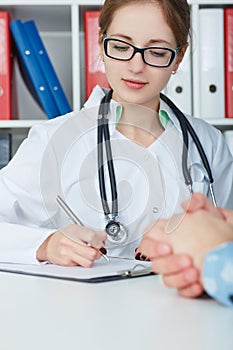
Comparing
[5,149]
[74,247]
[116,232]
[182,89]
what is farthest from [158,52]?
[5,149]

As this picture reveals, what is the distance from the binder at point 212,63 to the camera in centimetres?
199

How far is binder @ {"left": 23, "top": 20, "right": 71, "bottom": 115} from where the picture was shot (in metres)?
1.98

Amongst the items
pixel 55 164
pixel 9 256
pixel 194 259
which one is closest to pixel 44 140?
pixel 55 164

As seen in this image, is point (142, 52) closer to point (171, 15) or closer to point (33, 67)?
point (171, 15)

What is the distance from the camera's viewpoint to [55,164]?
1348 mm

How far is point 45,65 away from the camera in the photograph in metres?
1.98

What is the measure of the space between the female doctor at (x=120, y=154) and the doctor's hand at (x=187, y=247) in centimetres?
45

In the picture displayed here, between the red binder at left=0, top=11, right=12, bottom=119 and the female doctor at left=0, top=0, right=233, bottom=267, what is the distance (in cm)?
57

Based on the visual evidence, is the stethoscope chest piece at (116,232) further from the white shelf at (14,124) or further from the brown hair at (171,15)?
the white shelf at (14,124)

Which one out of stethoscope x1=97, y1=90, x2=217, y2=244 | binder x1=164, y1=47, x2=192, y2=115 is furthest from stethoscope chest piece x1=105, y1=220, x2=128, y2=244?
binder x1=164, y1=47, x2=192, y2=115

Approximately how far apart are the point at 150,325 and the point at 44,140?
2.76 feet

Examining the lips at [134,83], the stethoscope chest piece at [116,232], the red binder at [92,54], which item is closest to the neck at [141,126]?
the lips at [134,83]

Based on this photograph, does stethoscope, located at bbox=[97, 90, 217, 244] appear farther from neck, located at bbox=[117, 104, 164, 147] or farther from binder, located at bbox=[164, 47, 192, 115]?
binder, located at bbox=[164, 47, 192, 115]

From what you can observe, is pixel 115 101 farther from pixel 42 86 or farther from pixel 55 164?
pixel 42 86
